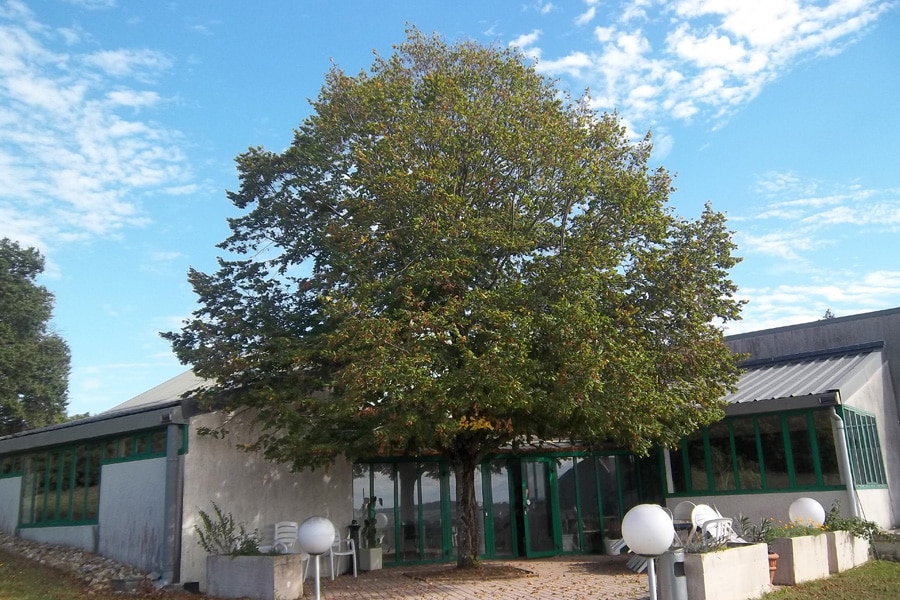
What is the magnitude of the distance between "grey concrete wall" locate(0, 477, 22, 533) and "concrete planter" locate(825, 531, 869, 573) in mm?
17566

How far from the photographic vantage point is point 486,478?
17891mm

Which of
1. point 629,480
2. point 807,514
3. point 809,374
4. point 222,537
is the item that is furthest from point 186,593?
point 809,374

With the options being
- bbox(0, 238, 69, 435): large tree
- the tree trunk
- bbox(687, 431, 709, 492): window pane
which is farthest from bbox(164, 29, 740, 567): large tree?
bbox(0, 238, 69, 435): large tree

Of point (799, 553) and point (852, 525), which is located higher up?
point (852, 525)

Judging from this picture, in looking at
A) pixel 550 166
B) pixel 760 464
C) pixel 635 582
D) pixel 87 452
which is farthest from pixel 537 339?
pixel 87 452

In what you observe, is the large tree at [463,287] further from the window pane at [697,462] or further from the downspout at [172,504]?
the window pane at [697,462]

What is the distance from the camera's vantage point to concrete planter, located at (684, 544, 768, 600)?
32.1 ft

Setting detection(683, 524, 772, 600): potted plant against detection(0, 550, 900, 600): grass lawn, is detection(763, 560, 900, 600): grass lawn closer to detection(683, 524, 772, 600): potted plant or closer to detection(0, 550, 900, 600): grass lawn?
detection(0, 550, 900, 600): grass lawn

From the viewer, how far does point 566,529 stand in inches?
726

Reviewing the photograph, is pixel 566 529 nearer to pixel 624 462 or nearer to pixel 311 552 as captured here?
pixel 624 462

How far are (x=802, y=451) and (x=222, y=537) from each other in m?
11.7

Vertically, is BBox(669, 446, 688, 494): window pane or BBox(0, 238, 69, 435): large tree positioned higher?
BBox(0, 238, 69, 435): large tree

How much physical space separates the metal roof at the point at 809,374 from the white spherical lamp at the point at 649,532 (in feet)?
24.8

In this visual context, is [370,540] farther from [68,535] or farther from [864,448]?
[864,448]
